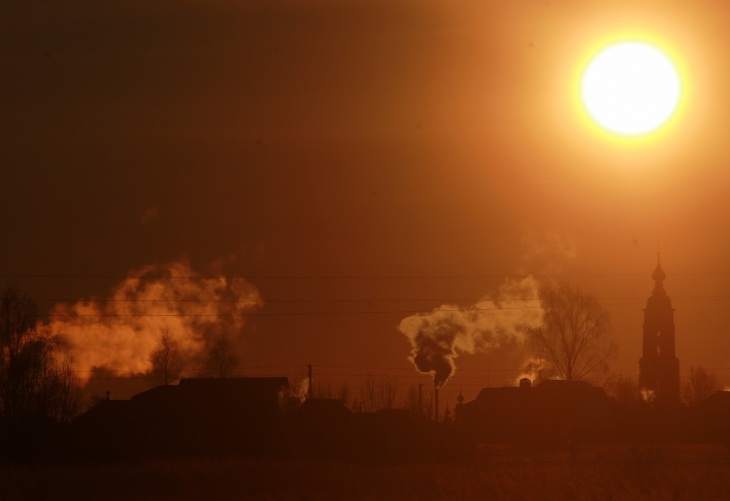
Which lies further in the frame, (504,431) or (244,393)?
(504,431)

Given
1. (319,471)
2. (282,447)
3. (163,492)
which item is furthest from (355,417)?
(163,492)

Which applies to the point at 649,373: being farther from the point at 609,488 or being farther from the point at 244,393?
the point at 609,488

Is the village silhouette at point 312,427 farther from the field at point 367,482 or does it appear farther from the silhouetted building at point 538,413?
the field at point 367,482

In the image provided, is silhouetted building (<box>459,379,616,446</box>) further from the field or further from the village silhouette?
the field

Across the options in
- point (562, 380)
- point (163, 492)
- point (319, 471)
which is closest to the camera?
point (163, 492)

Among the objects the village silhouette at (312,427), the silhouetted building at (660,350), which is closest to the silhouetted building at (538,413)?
the village silhouette at (312,427)

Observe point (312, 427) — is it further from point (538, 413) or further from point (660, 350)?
point (660, 350)

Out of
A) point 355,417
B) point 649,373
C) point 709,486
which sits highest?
point 649,373
